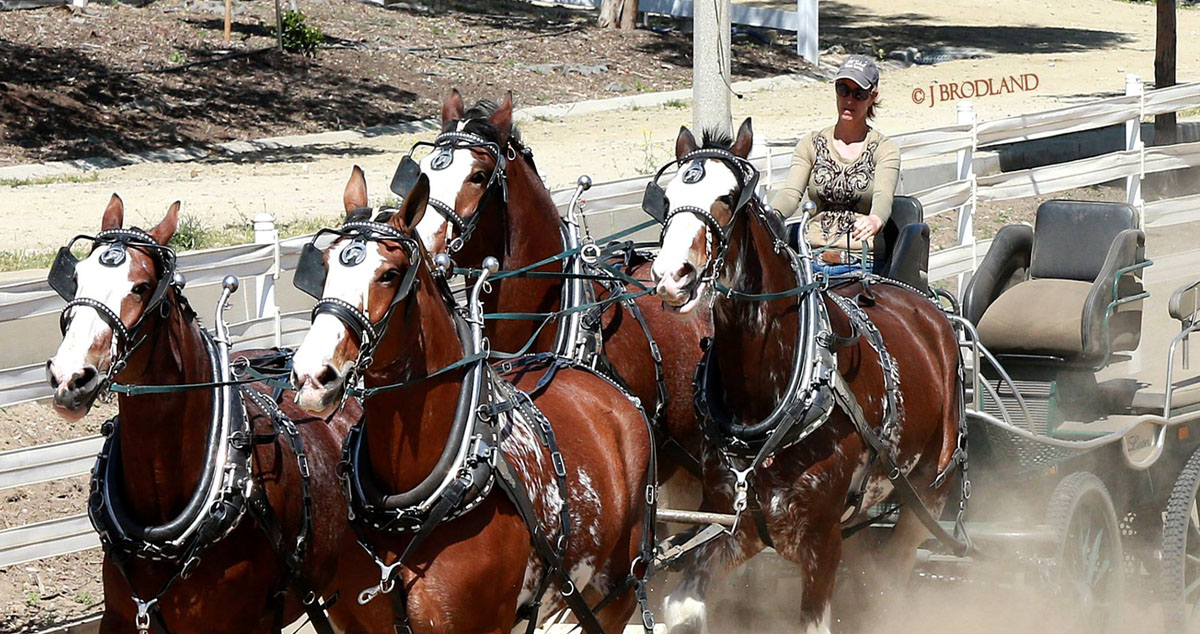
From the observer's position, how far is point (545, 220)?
6297 millimetres

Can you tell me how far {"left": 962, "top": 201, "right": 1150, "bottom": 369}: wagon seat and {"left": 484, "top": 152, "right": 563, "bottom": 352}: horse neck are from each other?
266 cm

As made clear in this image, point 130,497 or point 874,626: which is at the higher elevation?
point 130,497

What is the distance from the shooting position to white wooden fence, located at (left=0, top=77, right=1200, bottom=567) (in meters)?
6.77

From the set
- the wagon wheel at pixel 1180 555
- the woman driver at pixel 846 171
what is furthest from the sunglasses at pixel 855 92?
the wagon wheel at pixel 1180 555

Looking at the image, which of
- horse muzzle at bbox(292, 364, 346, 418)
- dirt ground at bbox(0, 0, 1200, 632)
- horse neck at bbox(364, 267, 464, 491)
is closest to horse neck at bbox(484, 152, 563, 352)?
horse neck at bbox(364, 267, 464, 491)

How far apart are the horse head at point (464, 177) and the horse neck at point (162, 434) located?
131 centimetres

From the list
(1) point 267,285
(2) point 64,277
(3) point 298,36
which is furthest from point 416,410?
(3) point 298,36

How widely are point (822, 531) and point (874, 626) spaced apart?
1186mm

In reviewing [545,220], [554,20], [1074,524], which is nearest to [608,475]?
[545,220]

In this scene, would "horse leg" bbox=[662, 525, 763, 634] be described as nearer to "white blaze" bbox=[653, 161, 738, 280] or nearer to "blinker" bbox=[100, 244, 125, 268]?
"white blaze" bbox=[653, 161, 738, 280]

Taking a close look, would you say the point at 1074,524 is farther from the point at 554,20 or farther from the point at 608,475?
the point at 554,20

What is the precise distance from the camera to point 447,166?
5.86 m

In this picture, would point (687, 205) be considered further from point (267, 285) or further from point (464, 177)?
point (267, 285)

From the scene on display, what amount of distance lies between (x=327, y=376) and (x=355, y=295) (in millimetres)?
252
